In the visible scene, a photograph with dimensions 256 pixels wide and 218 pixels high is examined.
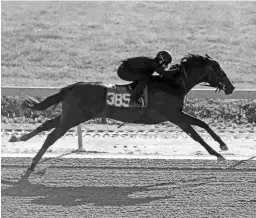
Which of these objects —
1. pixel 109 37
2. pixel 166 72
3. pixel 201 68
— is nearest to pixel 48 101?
pixel 166 72

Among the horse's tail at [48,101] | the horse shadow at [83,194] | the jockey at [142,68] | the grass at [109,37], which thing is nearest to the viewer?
the horse shadow at [83,194]

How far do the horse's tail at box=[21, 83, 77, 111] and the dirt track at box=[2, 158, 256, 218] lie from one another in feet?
2.41

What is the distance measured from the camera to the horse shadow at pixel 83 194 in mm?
6891

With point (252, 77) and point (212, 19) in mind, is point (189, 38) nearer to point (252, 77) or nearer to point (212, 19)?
point (212, 19)

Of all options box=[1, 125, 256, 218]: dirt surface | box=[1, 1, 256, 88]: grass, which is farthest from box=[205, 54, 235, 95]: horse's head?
box=[1, 1, 256, 88]: grass

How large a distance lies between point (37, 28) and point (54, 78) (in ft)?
16.2

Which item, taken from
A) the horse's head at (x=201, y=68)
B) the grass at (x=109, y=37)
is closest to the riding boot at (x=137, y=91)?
the horse's head at (x=201, y=68)

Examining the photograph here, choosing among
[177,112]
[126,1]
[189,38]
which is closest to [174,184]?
[177,112]

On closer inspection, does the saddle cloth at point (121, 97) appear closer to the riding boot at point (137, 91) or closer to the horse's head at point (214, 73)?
the riding boot at point (137, 91)

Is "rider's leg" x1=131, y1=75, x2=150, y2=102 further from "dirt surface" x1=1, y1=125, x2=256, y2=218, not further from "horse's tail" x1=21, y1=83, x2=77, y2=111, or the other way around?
"dirt surface" x1=1, y1=125, x2=256, y2=218

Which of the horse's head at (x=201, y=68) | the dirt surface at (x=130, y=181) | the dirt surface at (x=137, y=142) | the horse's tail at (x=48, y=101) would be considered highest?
the horse's head at (x=201, y=68)

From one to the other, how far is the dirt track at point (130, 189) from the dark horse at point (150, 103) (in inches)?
16.4

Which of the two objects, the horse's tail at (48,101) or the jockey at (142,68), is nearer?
the jockey at (142,68)

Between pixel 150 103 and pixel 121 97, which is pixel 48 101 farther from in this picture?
pixel 150 103
